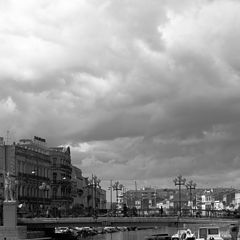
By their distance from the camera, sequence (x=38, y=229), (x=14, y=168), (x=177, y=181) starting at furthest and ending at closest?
(x=14, y=168) < (x=177, y=181) < (x=38, y=229)

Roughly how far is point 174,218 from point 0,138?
8455 centimetres

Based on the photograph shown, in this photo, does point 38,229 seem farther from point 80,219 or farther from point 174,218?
point 174,218

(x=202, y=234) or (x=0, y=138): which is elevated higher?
(x=0, y=138)

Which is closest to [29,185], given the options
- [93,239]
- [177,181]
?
[93,239]

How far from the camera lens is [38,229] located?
460ft

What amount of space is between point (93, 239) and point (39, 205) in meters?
31.0

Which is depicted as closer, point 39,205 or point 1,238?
point 1,238

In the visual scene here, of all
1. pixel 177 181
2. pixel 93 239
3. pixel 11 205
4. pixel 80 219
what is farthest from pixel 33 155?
pixel 11 205

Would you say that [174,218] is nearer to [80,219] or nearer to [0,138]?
[80,219]

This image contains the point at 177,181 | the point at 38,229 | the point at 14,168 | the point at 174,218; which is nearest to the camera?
the point at 174,218

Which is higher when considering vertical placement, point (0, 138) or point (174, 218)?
point (0, 138)

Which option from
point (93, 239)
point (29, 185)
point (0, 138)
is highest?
point (0, 138)

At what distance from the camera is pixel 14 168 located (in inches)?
7215

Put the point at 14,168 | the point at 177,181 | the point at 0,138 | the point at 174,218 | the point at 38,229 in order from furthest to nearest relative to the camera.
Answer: the point at 0,138
the point at 14,168
the point at 177,181
the point at 38,229
the point at 174,218
